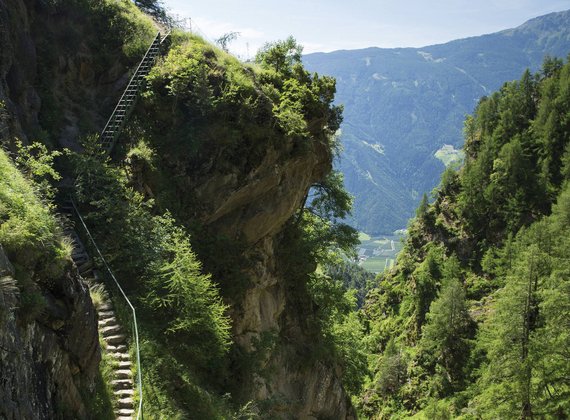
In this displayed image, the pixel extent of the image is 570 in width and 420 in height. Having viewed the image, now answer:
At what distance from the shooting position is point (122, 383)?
12.2 metres

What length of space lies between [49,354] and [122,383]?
10.6ft

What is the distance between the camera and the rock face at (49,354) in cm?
755

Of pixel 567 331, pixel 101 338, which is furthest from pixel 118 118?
pixel 567 331

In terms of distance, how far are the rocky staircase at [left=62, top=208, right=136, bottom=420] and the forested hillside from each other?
35.6m

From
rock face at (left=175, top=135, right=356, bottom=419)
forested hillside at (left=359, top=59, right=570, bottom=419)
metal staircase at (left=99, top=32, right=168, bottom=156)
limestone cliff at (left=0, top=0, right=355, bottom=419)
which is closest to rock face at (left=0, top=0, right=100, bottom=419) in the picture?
metal staircase at (left=99, top=32, right=168, bottom=156)

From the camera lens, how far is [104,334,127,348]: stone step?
44.2 feet

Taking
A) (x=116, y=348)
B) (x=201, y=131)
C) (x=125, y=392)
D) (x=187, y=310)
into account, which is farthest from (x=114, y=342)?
(x=201, y=131)

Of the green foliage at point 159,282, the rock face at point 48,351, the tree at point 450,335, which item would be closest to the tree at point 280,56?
the green foliage at point 159,282

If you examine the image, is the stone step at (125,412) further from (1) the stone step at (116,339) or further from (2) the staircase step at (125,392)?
(1) the stone step at (116,339)

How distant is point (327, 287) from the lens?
3177 centimetres

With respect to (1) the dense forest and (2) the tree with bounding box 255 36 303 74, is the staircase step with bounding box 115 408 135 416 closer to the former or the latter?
(1) the dense forest

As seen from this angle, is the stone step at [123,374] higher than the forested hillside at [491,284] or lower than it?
lower

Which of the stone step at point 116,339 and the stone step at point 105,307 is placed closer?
the stone step at point 116,339

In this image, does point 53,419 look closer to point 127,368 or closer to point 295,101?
point 127,368
